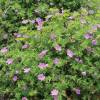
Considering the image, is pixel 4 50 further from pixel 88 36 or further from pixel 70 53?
pixel 88 36

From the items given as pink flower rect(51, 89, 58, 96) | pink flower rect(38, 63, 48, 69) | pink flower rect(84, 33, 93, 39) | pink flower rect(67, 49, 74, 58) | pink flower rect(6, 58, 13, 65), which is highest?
pink flower rect(84, 33, 93, 39)

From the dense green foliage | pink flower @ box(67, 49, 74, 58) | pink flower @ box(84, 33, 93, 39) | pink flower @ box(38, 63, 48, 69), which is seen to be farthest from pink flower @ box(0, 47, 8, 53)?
pink flower @ box(84, 33, 93, 39)

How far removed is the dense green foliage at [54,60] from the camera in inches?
157

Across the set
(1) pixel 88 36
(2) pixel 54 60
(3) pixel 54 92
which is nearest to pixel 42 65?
(2) pixel 54 60

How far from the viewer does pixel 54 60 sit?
4055 mm

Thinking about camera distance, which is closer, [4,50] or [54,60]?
[54,60]

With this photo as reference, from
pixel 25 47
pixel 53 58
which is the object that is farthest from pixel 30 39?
pixel 53 58

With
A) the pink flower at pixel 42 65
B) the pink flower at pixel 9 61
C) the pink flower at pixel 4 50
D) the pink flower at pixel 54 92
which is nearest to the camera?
the pink flower at pixel 54 92

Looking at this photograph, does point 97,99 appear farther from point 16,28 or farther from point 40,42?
point 16,28

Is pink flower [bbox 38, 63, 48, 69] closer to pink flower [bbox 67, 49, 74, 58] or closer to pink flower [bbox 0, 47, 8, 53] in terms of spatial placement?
pink flower [bbox 67, 49, 74, 58]

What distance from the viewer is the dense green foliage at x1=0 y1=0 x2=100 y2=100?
3.98m

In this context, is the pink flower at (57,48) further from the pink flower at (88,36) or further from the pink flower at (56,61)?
the pink flower at (88,36)

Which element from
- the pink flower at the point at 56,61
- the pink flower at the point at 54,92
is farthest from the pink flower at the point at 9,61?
the pink flower at the point at 54,92

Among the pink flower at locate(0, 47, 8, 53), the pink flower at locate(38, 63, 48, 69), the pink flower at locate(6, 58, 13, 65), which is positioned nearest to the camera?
the pink flower at locate(38, 63, 48, 69)
